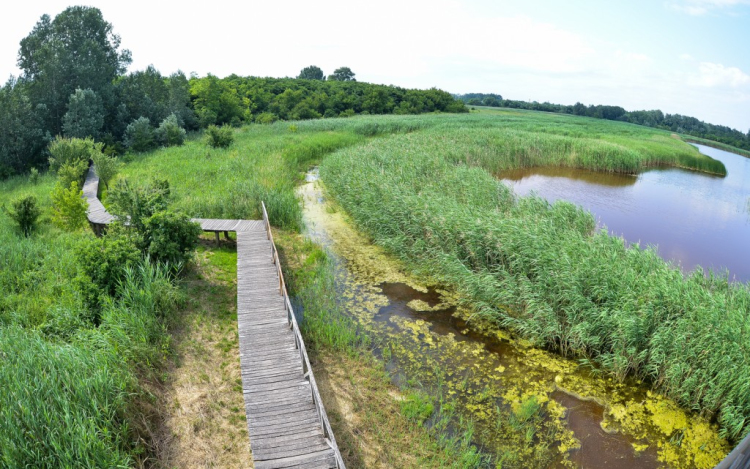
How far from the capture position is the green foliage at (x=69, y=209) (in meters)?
17.2

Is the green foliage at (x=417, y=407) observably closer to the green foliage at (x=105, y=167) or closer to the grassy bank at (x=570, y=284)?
the grassy bank at (x=570, y=284)

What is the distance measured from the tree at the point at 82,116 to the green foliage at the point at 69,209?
59.3 ft

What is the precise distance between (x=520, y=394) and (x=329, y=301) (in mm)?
6132

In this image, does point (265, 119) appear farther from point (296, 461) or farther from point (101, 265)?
point (296, 461)

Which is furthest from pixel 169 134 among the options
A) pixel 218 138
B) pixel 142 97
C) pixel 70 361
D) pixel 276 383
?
pixel 276 383

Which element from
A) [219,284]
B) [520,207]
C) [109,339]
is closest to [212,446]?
[109,339]

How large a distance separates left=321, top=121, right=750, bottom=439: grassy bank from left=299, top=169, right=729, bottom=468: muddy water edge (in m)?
0.50

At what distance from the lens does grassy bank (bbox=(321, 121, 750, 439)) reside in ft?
28.6

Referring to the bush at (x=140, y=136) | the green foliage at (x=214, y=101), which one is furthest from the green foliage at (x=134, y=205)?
the green foliage at (x=214, y=101)

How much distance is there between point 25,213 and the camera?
1680 cm

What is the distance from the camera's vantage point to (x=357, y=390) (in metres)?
9.39

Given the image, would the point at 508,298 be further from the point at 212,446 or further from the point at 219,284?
the point at 219,284

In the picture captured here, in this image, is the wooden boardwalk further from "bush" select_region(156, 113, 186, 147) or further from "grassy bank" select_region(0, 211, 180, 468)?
"bush" select_region(156, 113, 186, 147)

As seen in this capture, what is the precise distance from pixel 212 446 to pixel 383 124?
40058 millimetres
